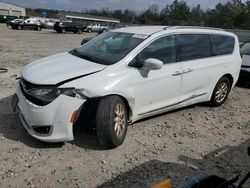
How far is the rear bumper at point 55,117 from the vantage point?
13.1ft

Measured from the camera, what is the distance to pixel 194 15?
79.6 m

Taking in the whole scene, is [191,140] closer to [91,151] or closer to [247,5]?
[91,151]

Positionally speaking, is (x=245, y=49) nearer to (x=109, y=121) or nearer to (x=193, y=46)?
(x=193, y=46)

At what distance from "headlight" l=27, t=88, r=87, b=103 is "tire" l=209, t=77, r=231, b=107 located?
3.41 meters

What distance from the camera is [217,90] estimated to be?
21.1ft

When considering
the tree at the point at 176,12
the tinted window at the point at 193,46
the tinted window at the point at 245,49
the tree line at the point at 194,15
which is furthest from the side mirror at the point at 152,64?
the tree at the point at 176,12

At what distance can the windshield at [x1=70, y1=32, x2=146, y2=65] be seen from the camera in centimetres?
477

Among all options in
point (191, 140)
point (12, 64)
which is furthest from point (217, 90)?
point (12, 64)

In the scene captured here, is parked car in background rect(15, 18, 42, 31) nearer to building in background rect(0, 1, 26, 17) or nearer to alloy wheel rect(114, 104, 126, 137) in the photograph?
alloy wheel rect(114, 104, 126, 137)

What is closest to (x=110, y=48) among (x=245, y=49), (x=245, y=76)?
(x=245, y=76)

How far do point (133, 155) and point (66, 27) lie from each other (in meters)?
41.4

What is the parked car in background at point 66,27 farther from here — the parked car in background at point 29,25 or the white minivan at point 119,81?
the white minivan at point 119,81

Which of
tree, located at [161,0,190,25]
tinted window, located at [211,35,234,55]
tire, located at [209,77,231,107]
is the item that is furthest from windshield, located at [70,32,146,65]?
tree, located at [161,0,190,25]

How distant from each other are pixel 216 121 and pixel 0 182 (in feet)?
13.1
